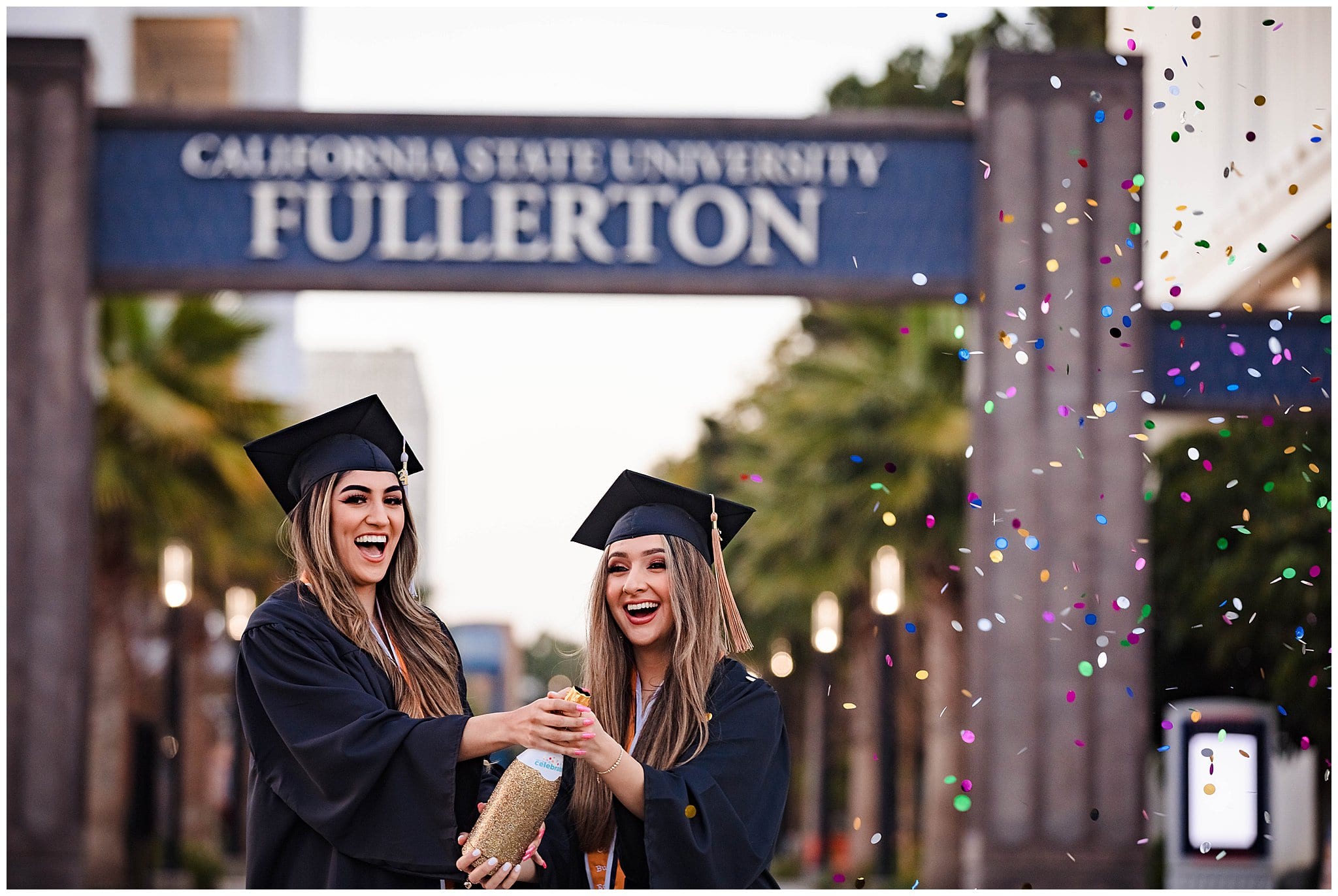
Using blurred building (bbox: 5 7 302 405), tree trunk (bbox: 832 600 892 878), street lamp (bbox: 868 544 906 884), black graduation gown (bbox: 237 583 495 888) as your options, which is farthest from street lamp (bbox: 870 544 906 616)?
blurred building (bbox: 5 7 302 405)

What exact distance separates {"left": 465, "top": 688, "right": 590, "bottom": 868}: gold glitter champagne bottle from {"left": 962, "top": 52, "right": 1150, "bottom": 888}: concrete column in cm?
971

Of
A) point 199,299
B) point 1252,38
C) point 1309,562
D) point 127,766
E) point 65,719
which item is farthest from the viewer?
point 127,766

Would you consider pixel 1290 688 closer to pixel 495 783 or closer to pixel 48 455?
pixel 48 455

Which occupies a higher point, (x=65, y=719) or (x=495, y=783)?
(x=495, y=783)

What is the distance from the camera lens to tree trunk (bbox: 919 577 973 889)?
18688 millimetres

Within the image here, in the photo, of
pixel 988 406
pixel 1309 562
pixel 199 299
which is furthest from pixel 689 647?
pixel 199 299

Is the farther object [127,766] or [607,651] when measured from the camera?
[127,766]

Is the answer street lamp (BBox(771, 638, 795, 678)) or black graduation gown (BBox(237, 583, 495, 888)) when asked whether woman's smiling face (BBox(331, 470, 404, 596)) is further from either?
street lamp (BBox(771, 638, 795, 678))

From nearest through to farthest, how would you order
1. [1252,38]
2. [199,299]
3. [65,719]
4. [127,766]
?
[65,719], [199,299], [1252,38], [127,766]

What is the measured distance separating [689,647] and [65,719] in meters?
10.1

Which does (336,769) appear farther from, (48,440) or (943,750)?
(943,750)

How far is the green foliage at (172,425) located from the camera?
16.6 meters

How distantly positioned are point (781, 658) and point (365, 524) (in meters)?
25.1

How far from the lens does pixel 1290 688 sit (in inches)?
577
